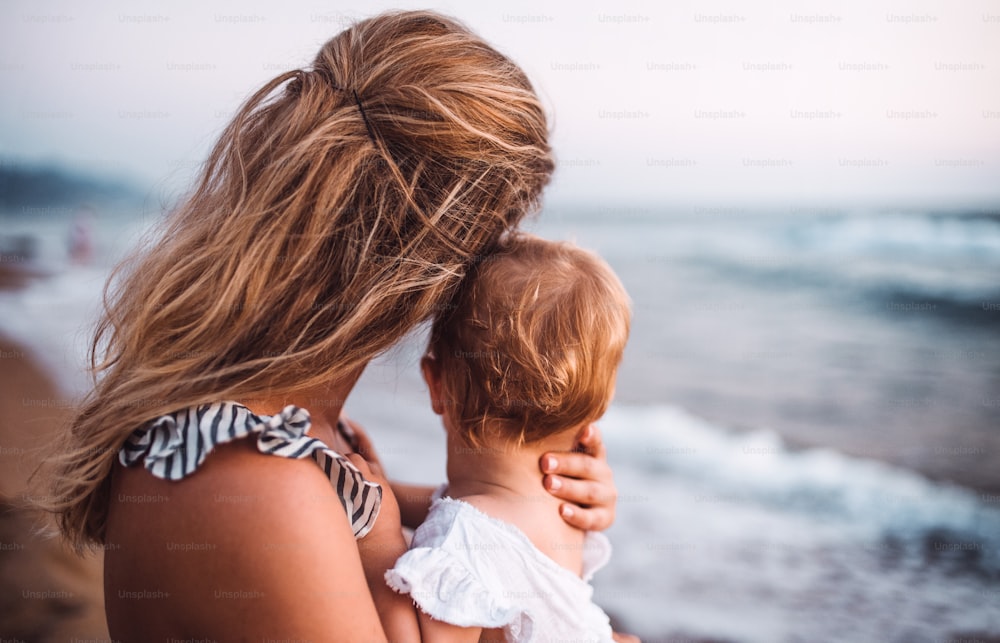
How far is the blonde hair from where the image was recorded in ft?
4.29

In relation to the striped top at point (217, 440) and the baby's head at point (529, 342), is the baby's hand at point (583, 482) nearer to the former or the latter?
the baby's head at point (529, 342)

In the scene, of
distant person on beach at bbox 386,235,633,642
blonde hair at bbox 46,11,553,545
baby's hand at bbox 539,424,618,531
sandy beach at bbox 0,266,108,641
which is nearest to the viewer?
blonde hair at bbox 46,11,553,545

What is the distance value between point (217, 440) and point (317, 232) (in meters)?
0.39

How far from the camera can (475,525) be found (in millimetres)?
1521

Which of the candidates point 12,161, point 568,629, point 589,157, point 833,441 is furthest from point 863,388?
point 12,161

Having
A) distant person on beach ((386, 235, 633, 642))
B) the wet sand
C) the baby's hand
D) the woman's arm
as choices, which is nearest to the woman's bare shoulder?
the woman's arm

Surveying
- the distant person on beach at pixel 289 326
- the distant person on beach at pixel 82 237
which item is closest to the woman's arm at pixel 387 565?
the distant person on beach at pixel 289 326

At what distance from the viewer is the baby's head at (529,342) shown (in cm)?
155

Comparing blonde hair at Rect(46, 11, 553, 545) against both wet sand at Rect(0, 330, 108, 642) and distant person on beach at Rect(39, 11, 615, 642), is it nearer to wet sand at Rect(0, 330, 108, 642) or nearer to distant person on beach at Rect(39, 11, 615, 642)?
distant person on beach at Rect(39, 11, 615, 642)

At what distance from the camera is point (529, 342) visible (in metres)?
1.54

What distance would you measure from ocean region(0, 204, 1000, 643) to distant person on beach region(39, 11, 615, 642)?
27cm

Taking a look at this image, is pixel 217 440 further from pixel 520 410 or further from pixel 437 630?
pixel 520 410

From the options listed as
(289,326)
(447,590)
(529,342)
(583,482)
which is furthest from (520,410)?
(289,326)

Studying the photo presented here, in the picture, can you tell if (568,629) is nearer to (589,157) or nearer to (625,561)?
(625,561)
